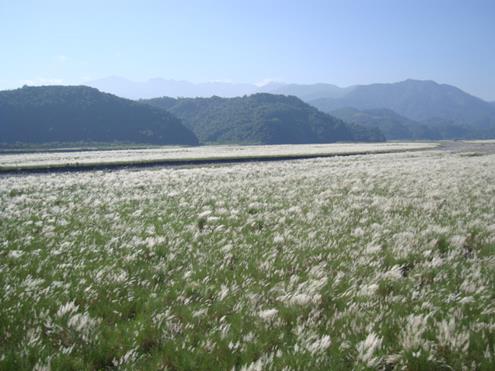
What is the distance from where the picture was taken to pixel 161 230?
8430 millimetres

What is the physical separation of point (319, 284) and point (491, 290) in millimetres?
2288

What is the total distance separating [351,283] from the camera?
5070 millimetres

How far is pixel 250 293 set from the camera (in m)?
4.68

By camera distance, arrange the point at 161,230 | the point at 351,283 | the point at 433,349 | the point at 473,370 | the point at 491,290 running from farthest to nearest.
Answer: the point at 161,230 → the point at 351,283 → the point at 491,290 → the point at 433,349 → the point at 473,370

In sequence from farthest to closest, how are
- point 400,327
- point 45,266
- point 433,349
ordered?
1. point 45,266
2. point 400,327
3. point 433,349

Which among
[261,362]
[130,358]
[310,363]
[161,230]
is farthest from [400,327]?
[161,230]

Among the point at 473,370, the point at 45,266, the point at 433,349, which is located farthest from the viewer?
the point at 45,266

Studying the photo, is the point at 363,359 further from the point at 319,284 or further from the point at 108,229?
the point at 108,229

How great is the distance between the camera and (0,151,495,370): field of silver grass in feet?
10.9

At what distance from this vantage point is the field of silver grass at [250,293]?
10.9 feet

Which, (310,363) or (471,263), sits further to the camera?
(471,263)

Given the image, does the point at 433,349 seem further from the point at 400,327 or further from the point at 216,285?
the point at 216,285

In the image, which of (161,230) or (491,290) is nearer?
(491,290)

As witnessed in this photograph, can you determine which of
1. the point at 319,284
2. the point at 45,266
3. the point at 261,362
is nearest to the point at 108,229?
the point at 45,266
